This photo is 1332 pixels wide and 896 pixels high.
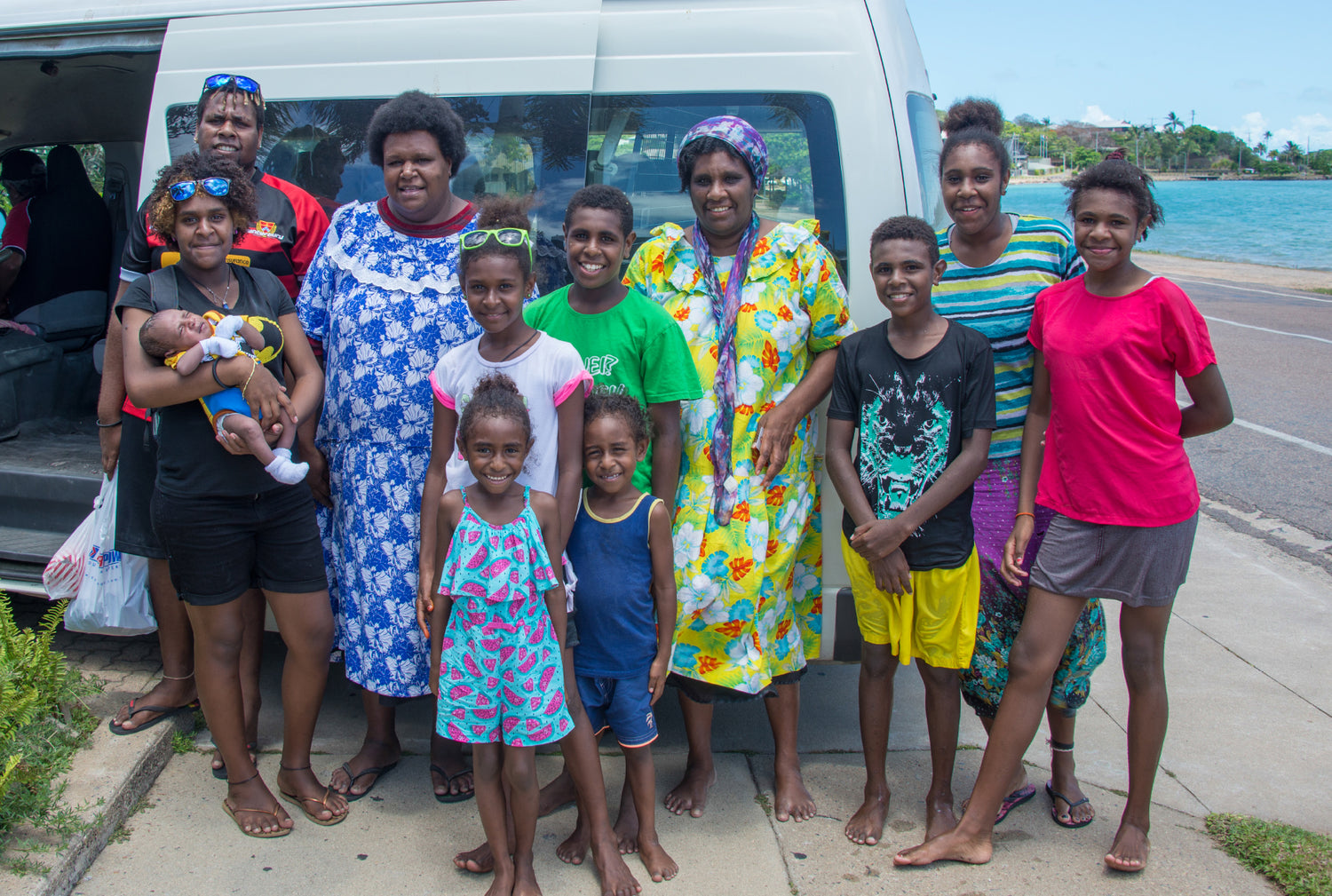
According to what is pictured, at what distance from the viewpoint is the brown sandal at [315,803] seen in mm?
2924

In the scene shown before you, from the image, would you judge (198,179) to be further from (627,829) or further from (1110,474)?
(1110,474)

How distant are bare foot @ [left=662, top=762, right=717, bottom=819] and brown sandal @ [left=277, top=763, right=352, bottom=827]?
0.98 m

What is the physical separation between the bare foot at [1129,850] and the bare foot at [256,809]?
232cm

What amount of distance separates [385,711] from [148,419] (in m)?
1.18

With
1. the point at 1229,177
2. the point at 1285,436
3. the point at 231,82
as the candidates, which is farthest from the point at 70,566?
the point at 1229,177

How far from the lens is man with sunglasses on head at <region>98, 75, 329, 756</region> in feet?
9.93

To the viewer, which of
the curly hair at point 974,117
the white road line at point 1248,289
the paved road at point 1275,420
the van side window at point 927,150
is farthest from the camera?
the white road line at point 1248,289

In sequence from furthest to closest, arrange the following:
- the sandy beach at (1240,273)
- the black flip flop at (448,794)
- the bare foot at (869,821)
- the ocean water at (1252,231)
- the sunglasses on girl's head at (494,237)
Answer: the ocean water at (1252,231) → the sandy beach at (1240,273) → the black flip flop at (448,794) → the bare foot at (869,821) → the sunglasses on girl's head at (494,237)

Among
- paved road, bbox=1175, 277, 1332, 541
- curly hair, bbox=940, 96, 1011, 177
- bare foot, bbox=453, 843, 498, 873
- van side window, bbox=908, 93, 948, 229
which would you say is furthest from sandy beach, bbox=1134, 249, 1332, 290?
bare foot, bbox=453, 843, 498, 873

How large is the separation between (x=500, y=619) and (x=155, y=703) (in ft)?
5.34

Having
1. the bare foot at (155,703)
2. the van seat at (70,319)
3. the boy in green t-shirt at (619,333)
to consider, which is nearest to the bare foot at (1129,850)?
the boy in green t-shirt at (619,333)

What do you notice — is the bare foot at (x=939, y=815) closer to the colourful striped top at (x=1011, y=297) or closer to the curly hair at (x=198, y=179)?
the colourful striped top at (x=1011, y=297)

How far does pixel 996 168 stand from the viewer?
2789 mm

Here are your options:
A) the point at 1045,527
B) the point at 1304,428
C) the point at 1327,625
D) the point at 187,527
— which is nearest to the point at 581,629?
the point at 187,527
